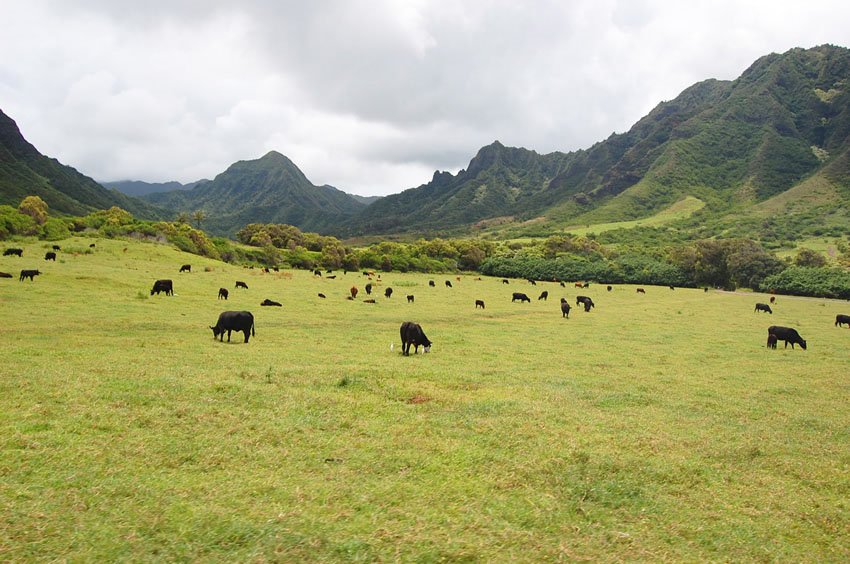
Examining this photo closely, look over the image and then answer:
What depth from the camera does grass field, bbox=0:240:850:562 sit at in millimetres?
6664

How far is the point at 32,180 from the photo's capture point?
168 m

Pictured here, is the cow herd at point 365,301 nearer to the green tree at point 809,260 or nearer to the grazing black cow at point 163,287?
the grazing black cow at point 163,287

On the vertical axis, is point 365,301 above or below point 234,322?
above

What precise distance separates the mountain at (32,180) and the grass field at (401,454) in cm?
16162

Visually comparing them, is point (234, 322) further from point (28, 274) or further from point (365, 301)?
point (28, 274)

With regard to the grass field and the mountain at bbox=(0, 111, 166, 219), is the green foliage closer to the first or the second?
the grass field

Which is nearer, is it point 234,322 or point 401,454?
point 401,454

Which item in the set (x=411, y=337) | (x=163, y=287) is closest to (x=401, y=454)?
(x=411, y=337)

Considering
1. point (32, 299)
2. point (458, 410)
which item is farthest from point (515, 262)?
point (458, 410)

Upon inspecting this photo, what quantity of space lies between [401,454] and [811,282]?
9729 cm

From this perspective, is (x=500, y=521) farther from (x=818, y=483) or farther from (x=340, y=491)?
(x=818, y=483)

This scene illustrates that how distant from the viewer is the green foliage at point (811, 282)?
77500 millimetres

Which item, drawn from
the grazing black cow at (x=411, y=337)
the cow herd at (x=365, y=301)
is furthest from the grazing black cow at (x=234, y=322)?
the grazing black cow at (x=411, y=337)

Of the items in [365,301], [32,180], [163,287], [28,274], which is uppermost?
[32,180]
